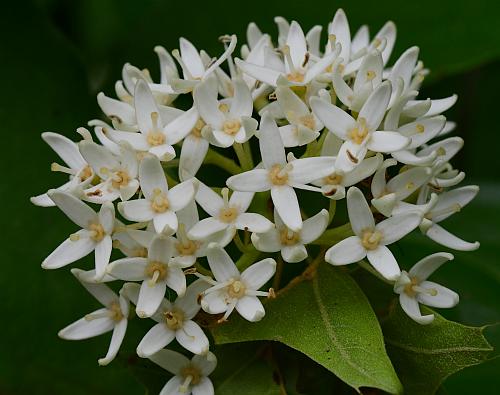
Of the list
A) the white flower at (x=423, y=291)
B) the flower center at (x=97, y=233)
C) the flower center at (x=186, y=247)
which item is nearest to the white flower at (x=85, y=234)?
the flower center at (x=97, y=233)

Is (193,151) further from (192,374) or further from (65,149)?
(192,374)

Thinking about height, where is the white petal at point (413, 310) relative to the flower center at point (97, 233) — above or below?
below

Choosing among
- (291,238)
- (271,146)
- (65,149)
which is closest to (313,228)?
(291,238)

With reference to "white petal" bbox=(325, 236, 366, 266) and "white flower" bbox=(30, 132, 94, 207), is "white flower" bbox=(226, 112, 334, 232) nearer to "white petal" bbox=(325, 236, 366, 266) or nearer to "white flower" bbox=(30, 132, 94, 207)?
"white petal" bbox=(325, 236, 366, 266)

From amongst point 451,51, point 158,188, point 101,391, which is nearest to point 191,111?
point 158,188

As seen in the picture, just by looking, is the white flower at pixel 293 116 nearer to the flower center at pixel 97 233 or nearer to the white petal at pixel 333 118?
the white petal at pixel 333 118

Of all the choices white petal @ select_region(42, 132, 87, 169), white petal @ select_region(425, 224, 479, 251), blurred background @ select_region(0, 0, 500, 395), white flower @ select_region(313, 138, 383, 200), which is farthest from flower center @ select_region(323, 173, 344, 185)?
blurred background @ select_region(0, 0, 500, 395)

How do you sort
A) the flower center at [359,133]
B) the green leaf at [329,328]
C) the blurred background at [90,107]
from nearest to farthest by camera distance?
the green leaf at [329,328] → the flower center at [359,133] → the blurred background at [90,107]
